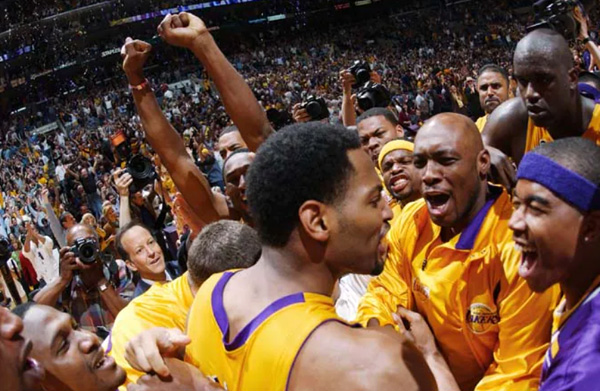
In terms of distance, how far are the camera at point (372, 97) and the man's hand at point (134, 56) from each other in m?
2.11

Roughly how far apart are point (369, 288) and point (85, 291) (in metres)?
2.94

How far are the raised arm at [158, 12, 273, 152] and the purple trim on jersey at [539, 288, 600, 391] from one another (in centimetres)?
174

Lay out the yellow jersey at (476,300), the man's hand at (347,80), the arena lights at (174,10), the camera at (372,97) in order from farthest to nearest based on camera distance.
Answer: the arena lights at (174,10)
the man's hand at (347,80)
the camera at (372,97)
the yellow jersey at (476,300)

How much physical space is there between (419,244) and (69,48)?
28.7 m

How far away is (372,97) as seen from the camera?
474 cm

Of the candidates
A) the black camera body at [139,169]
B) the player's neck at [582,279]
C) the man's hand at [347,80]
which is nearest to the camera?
the player's neck at [582,279]

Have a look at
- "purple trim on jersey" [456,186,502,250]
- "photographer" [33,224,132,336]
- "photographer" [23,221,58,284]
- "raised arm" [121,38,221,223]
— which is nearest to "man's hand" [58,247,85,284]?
"photographer" [33,224,132,336]

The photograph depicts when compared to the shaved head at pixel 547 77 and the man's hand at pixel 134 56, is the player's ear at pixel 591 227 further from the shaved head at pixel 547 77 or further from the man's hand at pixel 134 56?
the man's hand at pixel 134 56

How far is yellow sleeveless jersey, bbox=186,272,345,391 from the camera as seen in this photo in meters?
1.46

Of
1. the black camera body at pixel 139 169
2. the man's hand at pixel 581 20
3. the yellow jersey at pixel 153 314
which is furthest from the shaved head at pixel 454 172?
the black camera body at pixel 139 169

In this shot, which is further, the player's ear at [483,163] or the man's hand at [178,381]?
the player's ear at [483,163]

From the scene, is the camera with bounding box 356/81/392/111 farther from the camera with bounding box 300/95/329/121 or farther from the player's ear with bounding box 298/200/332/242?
the player's ear with bounding box 298/200/332/242

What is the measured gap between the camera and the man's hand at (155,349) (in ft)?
5.68

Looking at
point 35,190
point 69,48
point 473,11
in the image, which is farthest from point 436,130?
point 473,11
